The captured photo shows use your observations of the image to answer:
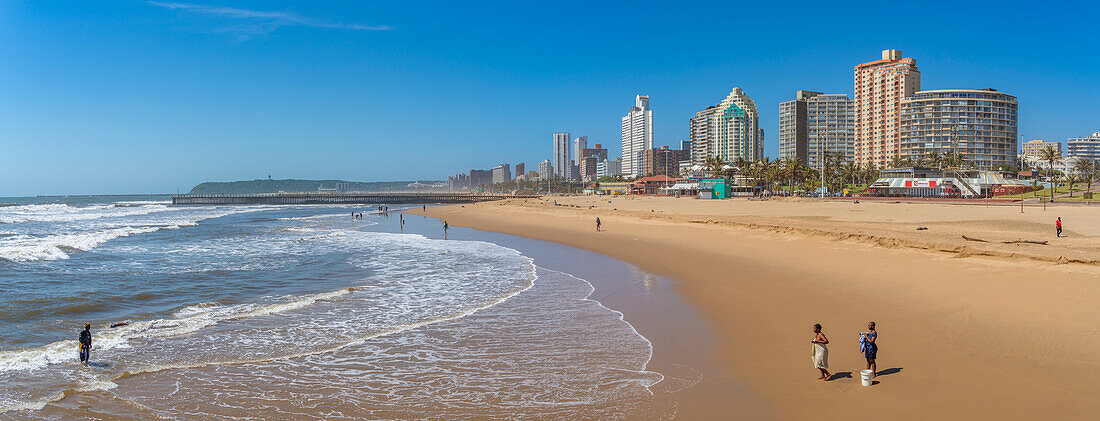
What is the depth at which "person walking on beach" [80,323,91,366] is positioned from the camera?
906cm

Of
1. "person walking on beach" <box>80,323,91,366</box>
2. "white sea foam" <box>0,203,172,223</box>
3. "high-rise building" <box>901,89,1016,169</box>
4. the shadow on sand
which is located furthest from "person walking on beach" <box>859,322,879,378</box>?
"high-rise building" <box>901,89,1016,169</box>

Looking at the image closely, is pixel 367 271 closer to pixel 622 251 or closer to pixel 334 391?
pixel 622 251

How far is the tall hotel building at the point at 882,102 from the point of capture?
143000 mm

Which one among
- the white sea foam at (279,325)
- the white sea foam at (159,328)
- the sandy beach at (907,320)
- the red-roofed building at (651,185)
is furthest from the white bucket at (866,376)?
the red-roofed building at (651,185)

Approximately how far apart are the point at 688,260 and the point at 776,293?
281 inches

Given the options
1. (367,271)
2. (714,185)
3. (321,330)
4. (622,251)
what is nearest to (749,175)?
(714,185)

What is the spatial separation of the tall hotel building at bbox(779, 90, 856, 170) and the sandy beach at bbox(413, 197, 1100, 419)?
171356 mm

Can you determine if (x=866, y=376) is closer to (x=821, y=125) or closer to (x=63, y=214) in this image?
(x=63, y=214)

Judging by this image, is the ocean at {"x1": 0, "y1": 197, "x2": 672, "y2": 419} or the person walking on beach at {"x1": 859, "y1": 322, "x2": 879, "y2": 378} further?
the person walking on beach at {"x1": 859, "y1": 322, "x2": 879, "y2": 378}

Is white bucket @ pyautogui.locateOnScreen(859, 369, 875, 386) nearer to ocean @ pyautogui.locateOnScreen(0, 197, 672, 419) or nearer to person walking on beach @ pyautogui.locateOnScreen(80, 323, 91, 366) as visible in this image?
ocean @ pyautogui.locateOnScreen(0, 197, 672, 419)

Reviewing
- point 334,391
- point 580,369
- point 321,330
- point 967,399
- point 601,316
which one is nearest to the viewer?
point 967,399

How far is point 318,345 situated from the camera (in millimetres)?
10664

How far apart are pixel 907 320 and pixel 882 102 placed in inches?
6373

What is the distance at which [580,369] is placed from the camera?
8945mm
